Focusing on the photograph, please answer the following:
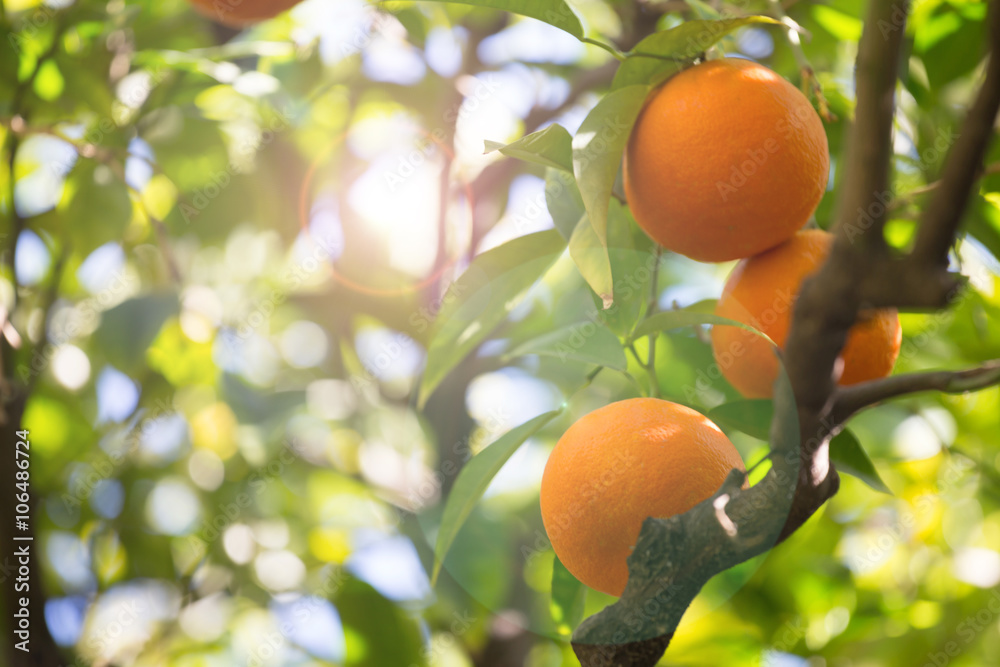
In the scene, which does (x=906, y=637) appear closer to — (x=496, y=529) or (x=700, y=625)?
(x=700, y=625)

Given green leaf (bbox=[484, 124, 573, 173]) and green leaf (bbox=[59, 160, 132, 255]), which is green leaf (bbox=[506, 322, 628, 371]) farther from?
green leaf (bbox=[59, 160, 132, 255])

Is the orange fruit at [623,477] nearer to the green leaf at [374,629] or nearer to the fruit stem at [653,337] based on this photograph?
the fruit stem at [653,337]

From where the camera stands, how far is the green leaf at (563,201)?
64cm

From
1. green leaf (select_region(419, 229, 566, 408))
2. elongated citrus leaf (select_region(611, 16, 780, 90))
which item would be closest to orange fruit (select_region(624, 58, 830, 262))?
elongated citrus leaf (select_region(611, 16, 780, 90))

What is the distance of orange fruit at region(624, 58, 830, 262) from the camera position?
548 mm

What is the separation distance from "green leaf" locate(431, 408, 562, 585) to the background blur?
222 mm

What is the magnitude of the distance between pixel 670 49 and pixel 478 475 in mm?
393

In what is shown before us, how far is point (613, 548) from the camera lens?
508 mm

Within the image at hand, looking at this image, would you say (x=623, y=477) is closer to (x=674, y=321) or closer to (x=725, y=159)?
(x=674, y=321)

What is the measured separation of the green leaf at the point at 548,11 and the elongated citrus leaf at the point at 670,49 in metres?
0.06

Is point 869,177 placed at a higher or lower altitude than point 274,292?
higher

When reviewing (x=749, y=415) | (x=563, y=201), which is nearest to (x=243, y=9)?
(x=563, y=201)

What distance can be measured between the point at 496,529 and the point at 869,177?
83 cm

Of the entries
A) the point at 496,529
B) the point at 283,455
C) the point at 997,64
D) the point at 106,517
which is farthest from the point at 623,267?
the point at 106,517
